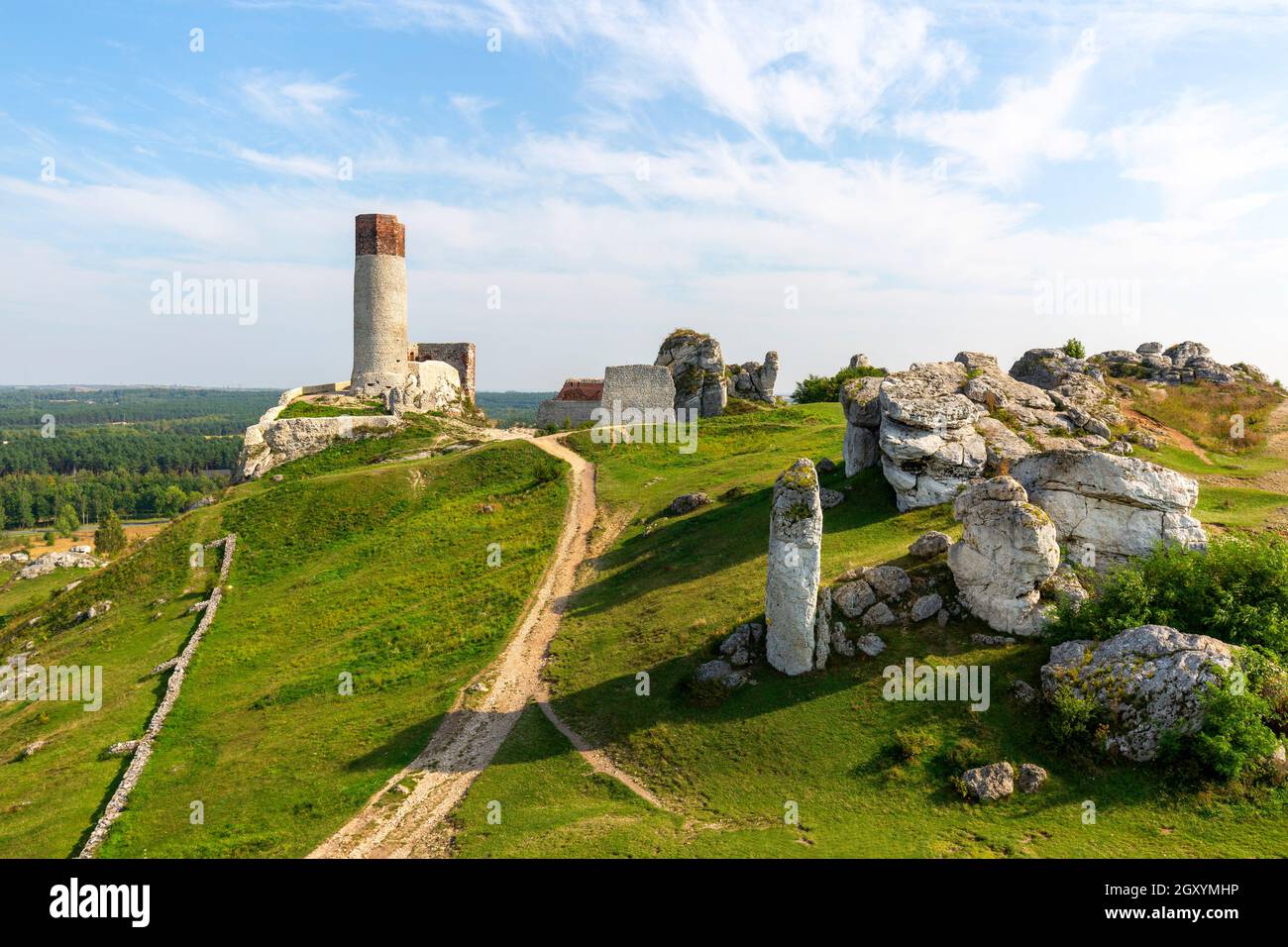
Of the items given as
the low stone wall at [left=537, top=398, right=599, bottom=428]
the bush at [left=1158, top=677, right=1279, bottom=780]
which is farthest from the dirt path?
the low stone wall at [left=537, top=398, right=599, bottom=428]

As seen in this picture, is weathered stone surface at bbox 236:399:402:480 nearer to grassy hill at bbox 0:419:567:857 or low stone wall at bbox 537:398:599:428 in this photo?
grassy hill at bbox 0:419:567:857

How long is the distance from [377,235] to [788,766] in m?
52.9

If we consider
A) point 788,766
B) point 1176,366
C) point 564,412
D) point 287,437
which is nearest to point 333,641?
point 788,766

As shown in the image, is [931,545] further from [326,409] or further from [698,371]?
[326,409]

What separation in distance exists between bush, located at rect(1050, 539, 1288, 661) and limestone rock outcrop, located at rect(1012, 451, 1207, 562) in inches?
96.3

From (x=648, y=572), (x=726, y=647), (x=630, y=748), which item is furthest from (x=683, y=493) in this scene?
(x=630, y=748)

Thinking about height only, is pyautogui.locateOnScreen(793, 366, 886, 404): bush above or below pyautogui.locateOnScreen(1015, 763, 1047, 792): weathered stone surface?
above

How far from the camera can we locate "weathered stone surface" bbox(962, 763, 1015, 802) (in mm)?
17359

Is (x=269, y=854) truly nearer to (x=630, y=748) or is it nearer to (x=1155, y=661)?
(x=630, y=748)

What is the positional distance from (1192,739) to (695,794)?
11062 mm

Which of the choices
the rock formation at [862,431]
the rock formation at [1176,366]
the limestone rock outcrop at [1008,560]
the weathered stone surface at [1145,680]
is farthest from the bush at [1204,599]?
the rock formation at [1176,366]

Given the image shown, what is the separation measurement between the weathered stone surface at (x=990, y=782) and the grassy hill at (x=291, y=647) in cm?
1500

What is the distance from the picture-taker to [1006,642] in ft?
70.1
